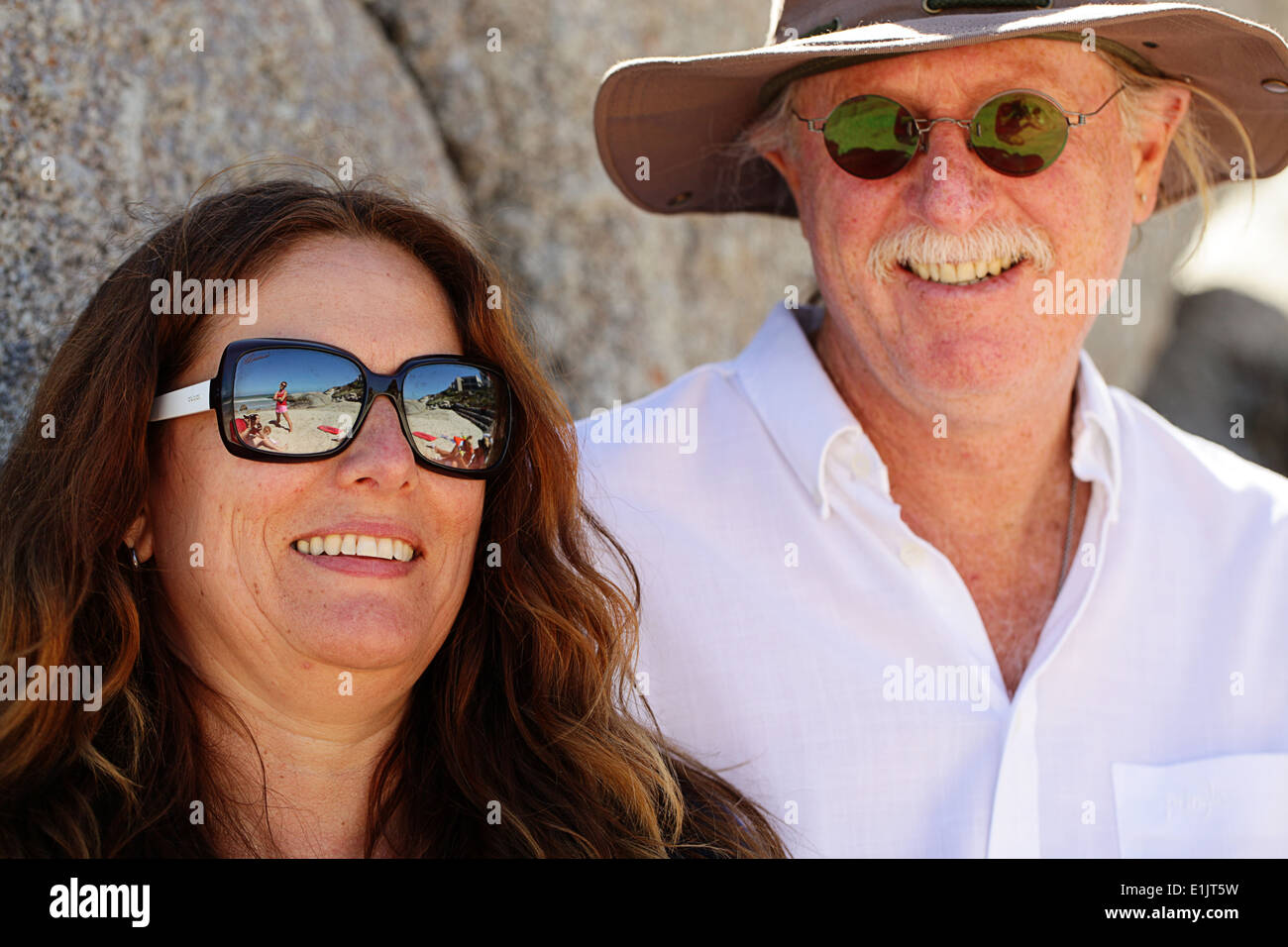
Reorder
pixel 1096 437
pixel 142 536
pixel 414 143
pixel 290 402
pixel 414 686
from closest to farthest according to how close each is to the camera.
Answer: pixel 290 402
pixel 142 536
pixel 414 686
pixel 1096 437
pixel 414 143

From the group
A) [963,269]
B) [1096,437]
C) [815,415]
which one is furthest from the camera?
[1096,437]

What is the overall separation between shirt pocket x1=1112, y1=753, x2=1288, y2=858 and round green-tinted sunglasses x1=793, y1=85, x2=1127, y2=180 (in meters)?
1.24

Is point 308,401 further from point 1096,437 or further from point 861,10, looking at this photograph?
point 1096,437

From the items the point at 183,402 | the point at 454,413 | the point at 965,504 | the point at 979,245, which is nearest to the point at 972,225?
the point at 979,245

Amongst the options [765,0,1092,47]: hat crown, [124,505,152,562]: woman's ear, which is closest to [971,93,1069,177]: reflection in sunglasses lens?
[765,0,1092,47]: hat crown

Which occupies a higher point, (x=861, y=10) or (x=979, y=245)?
(x=861, y=10)

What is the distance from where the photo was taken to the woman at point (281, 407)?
2033mm

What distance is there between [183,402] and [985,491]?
1.73m

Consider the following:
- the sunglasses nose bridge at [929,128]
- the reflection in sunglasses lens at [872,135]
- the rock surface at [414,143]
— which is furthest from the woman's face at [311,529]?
the sunglasses nose bridge at [929,128]

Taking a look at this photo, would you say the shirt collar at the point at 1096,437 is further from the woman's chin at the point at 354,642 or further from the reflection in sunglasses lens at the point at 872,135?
the woman's chin at the point at 354,642

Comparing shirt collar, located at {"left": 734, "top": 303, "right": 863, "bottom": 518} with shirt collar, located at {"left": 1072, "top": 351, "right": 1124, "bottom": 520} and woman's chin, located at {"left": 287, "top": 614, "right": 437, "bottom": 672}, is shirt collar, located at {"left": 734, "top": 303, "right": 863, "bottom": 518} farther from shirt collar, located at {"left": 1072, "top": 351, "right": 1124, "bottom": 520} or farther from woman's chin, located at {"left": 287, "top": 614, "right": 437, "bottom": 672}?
woman's chin, located at {"left": 287, "top": 614, "right": 437, "bottom": 672}

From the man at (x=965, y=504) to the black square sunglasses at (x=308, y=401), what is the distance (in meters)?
0.84

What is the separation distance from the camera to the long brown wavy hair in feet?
6.63

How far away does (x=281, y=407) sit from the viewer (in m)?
2.03
